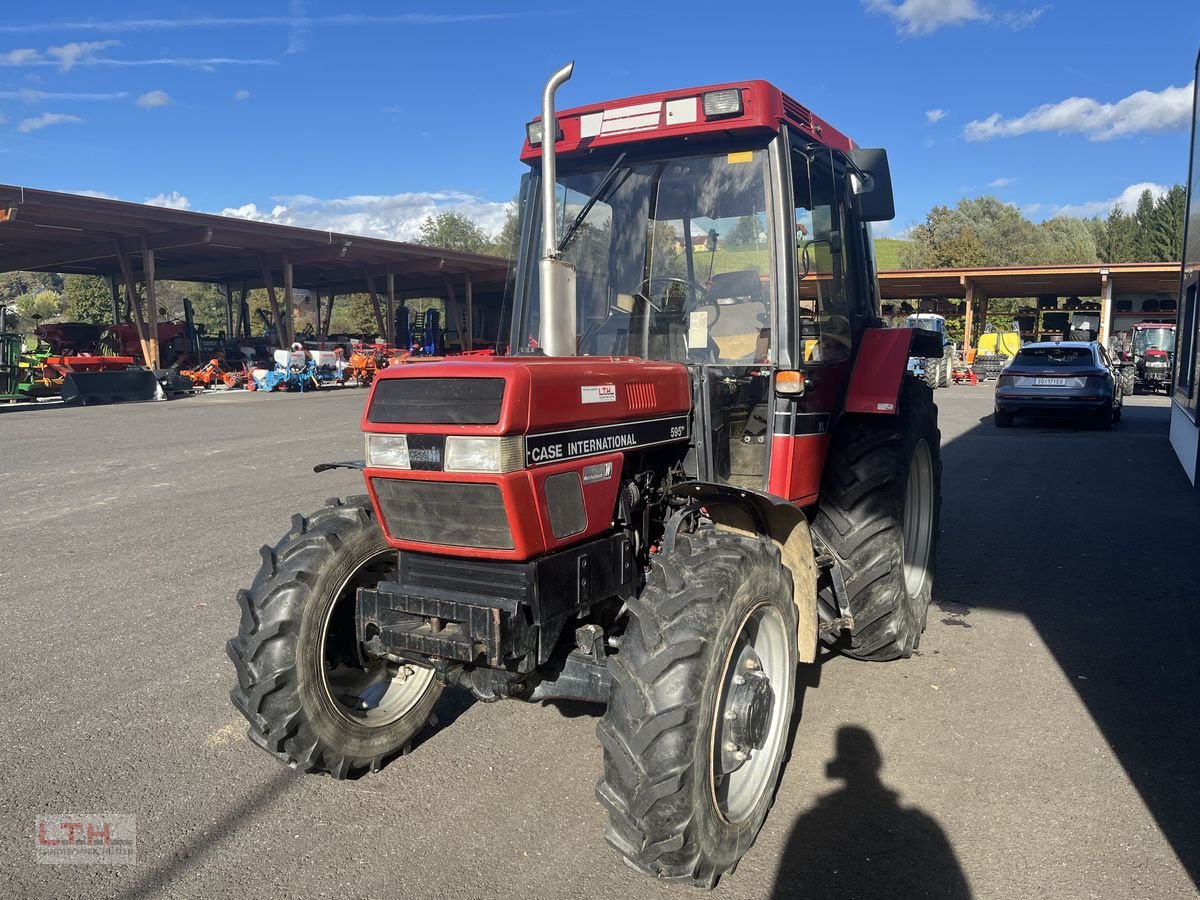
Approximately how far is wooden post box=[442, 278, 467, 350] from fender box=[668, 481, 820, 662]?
33613 mm

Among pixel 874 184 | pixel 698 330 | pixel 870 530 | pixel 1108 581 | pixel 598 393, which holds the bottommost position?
pixel 1108 581

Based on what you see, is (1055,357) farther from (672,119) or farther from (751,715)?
(751,715)

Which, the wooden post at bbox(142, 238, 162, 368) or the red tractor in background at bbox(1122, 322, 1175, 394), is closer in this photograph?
the red tractor in background at bbox(1122, 322, 1175, 394)

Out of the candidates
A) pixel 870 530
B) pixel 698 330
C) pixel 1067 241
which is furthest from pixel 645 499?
pixel 1067 241

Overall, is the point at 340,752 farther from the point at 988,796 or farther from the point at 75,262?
the point at 75,262

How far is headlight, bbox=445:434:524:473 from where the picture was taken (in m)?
2.53

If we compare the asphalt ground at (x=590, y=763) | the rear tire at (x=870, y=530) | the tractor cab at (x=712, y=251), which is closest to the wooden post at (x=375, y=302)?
the asphalt ground at (x=590, y=763)

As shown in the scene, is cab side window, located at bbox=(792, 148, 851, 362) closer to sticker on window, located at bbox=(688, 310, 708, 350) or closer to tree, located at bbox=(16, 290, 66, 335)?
sticker on window, located at bbox=(688, 310, 708, 350)

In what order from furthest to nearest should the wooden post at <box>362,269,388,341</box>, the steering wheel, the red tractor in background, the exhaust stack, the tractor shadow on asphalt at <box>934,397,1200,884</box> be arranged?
the wooden post at <box>362,269,388,341</box>
the red tractor in background
the steering wheel
the tractor shadow on asphalt at <box>934,397,1200,884</box>
the exhaust stack

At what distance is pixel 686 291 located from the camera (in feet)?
12.0

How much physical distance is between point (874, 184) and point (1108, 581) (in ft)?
11.4

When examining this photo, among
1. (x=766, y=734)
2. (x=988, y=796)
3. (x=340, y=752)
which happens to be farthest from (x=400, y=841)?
(x=988, y=796)

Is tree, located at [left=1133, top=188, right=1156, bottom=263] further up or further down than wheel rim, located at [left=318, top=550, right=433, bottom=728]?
further up

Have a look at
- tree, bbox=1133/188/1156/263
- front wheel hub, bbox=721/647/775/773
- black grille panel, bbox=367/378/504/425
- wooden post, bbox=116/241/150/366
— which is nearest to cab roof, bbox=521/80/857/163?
black grille panel, bbox=367/378/504/425
